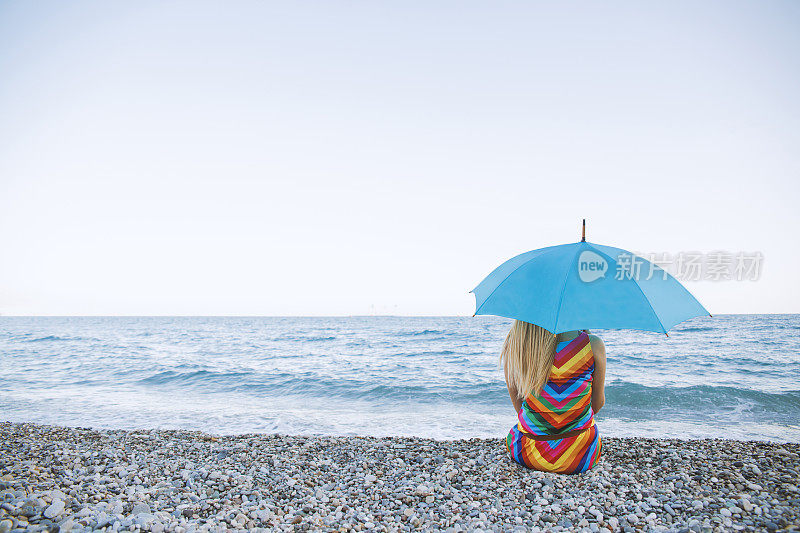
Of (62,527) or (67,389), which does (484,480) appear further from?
(67,389)

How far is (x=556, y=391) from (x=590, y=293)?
114 cm

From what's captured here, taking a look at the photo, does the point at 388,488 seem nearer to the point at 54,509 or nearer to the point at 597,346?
the point at 597,346

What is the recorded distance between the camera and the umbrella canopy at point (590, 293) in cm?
320

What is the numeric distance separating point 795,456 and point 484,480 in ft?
12.6

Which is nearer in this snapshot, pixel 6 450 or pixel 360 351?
pixel 6 450

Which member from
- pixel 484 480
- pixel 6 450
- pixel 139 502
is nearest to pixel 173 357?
pixel 6 450

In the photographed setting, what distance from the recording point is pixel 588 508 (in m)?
3.74

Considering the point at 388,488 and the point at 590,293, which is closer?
→ the point at 590,293

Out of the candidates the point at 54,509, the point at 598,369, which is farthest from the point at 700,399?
the point at 54,509

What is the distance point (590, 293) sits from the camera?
337 cm

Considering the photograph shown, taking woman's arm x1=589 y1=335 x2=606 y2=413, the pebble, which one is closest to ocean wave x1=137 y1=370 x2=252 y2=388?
the pebble

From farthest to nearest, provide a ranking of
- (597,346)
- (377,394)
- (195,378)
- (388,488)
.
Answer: (195,378)
(377,394)
(388,488)
(597,346)

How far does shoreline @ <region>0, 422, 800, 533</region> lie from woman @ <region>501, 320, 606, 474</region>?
0.27 metres

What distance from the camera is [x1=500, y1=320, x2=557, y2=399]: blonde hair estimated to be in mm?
3896
